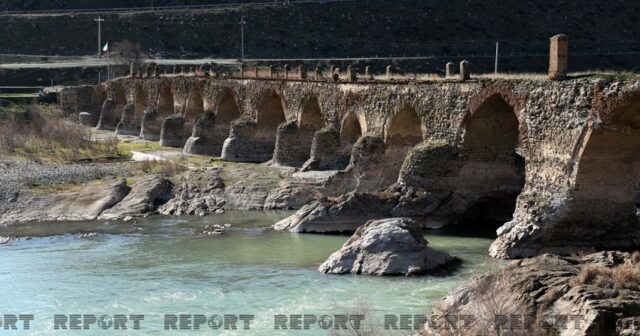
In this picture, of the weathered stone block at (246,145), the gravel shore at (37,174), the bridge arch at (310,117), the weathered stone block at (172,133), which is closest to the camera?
the gravel shore at (37,174)

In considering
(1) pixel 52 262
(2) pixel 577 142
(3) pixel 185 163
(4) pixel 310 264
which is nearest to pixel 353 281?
(4) pixel 310 264

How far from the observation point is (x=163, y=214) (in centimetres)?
3350

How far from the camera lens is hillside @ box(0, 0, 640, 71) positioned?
77.1 meters

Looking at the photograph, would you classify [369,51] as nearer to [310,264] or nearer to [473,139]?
[473,139]

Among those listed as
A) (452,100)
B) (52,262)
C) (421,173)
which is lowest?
(52,262)

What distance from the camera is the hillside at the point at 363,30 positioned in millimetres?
77125

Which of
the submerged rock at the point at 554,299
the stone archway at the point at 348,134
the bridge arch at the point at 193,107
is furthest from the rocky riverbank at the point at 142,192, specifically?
the submerged rock at the point at 554,299

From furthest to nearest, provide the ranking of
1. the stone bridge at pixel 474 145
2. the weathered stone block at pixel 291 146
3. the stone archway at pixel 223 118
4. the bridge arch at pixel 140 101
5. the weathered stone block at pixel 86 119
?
the weathered stone block at pixel 86 119 → the bridge arch at pixel 140 101 → the stone archway at pixel 223 118 → the weathered stone block at pixel 291 146 → the stone bridge at pixel 474 145

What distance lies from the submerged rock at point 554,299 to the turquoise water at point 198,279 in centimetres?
202

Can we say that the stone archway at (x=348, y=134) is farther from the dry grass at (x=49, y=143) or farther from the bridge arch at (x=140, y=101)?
the bridge arch at (x=140, y=101)

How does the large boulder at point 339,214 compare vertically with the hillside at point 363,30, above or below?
below

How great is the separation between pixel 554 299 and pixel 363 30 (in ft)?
219

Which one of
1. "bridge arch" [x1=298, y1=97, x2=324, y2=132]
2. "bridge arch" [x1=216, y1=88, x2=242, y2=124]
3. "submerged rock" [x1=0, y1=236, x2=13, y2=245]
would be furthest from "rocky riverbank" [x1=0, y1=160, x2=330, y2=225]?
"bridge arch" [x1=216, y1=88, x2=242, y2=124]

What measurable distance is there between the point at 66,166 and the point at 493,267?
874 inches
